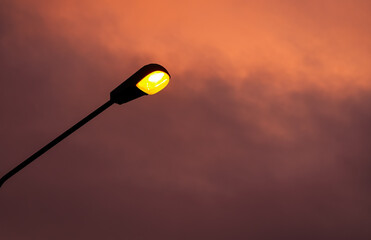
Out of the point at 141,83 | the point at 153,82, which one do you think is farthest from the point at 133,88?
the point at 153,82

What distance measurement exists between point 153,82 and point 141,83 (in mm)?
123

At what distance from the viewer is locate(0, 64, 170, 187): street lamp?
3.55 meters

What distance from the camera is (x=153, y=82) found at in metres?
3.68

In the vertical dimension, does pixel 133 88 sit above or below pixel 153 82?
below

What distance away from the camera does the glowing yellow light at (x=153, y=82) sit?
3.60 m

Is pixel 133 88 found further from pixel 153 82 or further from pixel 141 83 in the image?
pixel 153 82

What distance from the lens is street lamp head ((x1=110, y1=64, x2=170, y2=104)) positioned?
3.58 metres

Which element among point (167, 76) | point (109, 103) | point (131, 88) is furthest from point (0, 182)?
point (167, 76)

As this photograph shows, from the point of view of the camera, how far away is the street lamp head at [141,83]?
3.58m

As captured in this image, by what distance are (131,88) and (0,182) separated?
155cm

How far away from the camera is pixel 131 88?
11.9 ft

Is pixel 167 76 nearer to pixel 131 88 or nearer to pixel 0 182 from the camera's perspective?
pixel 131 88

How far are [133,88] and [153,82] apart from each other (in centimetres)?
19

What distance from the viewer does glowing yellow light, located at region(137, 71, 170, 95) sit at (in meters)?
3.60
